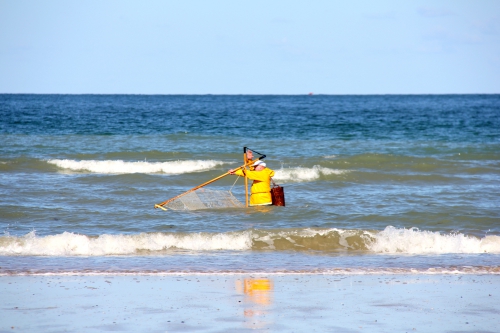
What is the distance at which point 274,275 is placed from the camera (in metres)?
7.67

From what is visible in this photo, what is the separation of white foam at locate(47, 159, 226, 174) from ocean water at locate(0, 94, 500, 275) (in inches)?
1.7

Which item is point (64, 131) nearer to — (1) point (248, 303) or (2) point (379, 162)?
(2) point (379, 162)

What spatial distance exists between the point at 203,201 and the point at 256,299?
20.0ft

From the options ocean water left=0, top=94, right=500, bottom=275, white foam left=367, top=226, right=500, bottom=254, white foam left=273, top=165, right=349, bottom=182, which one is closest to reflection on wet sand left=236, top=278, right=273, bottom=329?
ocean water left=0, top=94, right=500, bottom=275

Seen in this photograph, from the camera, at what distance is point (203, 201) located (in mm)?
12430

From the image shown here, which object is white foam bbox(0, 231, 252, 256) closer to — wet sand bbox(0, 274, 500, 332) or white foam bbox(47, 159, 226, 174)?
wet sand bbox(0, 274, 500, 332)

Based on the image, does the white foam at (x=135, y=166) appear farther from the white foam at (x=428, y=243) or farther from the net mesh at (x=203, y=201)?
the white foam at (x=428, y=243)

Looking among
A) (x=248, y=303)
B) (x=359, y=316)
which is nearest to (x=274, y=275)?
(x=248, y=303)

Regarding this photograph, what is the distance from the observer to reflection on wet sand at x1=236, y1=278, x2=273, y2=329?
5695 millimetres

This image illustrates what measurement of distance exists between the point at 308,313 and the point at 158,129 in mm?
24230

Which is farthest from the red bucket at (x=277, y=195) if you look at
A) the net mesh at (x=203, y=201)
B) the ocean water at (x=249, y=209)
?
the net mesh at (x=203, y=201)

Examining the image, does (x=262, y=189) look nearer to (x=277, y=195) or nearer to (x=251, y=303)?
(x=277, y=195)

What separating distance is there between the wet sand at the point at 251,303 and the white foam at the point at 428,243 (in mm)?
1942

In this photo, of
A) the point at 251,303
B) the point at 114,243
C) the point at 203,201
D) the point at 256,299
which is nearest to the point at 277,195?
the point at 203,201
